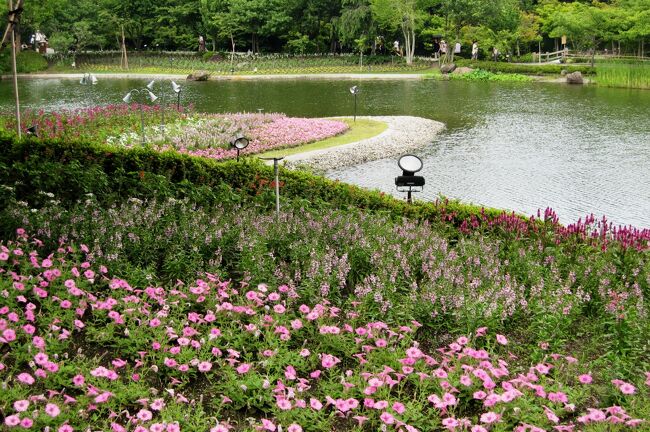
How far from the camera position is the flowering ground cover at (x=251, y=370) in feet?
13.8

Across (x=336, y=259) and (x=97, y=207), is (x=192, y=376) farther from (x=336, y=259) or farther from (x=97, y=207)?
(x=97, y=207)

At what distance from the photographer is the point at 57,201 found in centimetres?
768

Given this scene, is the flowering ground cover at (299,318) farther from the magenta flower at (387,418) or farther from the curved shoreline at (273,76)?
the curved shoreline at (273,76)

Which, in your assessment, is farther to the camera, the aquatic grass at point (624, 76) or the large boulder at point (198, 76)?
the large boulder at point (198, 76)

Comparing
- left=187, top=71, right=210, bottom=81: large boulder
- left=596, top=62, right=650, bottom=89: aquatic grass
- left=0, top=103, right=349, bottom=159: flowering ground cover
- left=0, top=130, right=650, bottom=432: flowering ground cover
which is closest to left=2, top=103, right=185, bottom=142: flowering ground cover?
left=0, top=103, right=349, bottom=159: flowering ground cover

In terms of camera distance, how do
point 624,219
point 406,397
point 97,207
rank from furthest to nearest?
1. point 624,219
2. point 97,207
3. point 406,397

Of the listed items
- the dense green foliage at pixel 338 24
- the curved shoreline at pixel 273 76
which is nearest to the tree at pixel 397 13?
the dense green foliage at pixel 338 24

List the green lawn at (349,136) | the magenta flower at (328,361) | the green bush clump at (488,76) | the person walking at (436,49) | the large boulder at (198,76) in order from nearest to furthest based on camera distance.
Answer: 1. the magenta flower at (328,361)
2. the green lawn at (349,136)
3. the green bush clump at (488,76)
4. the large boulder at (198,76)
5. the person walking at (436,49)

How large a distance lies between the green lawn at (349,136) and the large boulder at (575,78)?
2090 centimetres

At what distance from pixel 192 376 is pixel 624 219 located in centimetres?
960

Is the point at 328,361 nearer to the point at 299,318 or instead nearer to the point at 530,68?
the point at 299,318

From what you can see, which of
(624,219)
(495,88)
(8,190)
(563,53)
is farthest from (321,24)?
(8,190)

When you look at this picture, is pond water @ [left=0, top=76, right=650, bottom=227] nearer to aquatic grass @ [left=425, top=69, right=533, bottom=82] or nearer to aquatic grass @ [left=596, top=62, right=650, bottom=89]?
aquatic grass @ [left=596, top=62, right=650, bottom=89]

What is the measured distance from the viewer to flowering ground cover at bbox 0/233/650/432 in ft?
13.8
